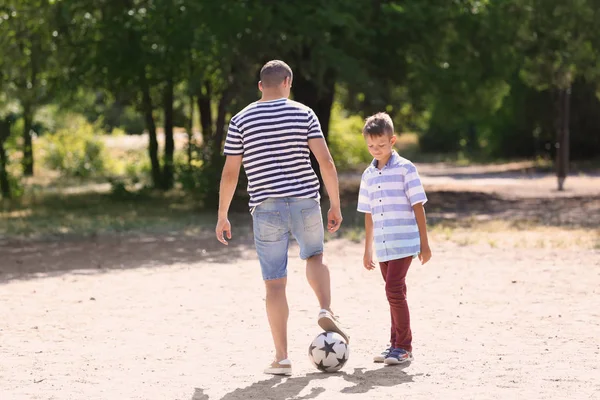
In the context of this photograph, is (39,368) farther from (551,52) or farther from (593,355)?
(551,52)

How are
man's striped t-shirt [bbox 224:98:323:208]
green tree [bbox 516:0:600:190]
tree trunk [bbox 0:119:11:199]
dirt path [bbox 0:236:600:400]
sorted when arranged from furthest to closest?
tree trunk [bbox 0:119:11:199] → green tree [bbox 516:0:600:190] → man's striped t-shirt [bbox 224:98:323:208] → dirt path [bbox 0:236:600:400]

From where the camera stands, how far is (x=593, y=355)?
6879 mm

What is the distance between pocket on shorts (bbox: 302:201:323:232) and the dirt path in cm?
91

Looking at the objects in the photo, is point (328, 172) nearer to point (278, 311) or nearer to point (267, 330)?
point (278, 311)

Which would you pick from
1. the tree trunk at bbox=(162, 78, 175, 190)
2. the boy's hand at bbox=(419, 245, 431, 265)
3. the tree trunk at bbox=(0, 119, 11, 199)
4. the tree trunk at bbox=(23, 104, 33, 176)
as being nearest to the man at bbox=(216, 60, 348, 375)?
the boy's hand at bbox=(419, 245, 431, 265)

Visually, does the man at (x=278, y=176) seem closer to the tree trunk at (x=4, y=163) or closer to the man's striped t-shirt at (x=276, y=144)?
the man's striped t-shirt at (x=276, y=144)

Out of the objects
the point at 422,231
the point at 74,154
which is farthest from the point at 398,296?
the point at 74,154

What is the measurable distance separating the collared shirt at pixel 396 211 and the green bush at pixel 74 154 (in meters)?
30.6

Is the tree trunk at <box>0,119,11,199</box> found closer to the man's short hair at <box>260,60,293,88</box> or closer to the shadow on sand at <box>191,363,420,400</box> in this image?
the man's short hair at <box>260,60,293,88</box>

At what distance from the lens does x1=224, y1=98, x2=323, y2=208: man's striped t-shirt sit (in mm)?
6281

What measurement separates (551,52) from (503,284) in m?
11.6

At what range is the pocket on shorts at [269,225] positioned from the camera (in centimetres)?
633

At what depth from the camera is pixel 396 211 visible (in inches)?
261

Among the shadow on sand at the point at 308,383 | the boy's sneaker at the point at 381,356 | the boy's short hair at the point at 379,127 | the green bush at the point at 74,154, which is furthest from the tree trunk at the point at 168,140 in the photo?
the shadow on sand at the point at 308,383
